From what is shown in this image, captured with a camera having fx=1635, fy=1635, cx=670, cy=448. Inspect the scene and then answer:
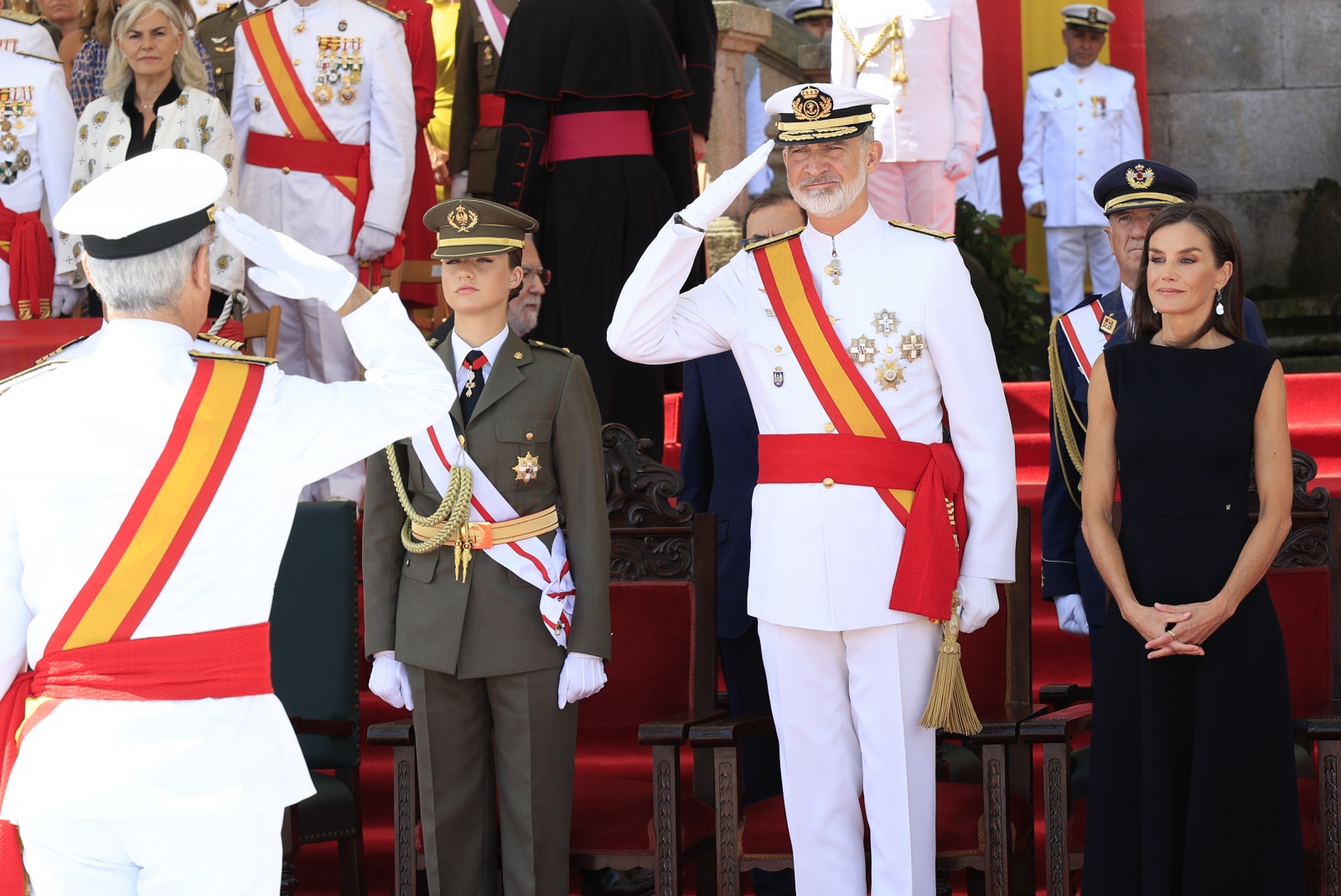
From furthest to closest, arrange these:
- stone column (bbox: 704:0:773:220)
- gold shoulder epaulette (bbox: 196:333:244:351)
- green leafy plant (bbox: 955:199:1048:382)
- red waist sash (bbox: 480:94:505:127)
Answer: stone column (bbox: 704:0:773:220), green leafy plant (bbox: 955:199:1048:382), red waist sash (bbox: 480:94:505:127), gold shoulder epaulette (bbox: 196:333:244:351)

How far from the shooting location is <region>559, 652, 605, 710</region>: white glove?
3.27 meters

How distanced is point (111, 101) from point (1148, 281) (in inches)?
127

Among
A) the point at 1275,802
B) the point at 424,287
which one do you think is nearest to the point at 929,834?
the point at 1275,802

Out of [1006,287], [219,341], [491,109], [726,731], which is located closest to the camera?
[219,341]

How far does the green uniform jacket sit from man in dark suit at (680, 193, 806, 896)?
1.60 feet

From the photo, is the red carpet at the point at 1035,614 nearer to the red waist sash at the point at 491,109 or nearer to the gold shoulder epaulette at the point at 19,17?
the red waist sash at the point at 491,109

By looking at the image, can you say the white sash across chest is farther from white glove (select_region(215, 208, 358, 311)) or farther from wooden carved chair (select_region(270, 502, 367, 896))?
white glove (select_region(215, 208, 358, 311))

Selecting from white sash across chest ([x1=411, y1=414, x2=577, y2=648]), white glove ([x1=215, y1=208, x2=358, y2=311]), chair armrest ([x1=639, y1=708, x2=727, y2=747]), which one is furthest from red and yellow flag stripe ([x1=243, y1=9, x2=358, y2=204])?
white glove ([x1=215, y1=208, x2=358, y2=311])

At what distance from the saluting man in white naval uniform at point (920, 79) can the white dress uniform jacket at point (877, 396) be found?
2.89 meters

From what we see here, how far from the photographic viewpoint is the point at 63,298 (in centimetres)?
525

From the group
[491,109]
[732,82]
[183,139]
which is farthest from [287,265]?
[732,82]

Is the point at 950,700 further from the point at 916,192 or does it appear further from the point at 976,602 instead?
the point at 916,192

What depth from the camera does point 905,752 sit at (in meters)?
3.02

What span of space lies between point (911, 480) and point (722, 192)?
65 cm
